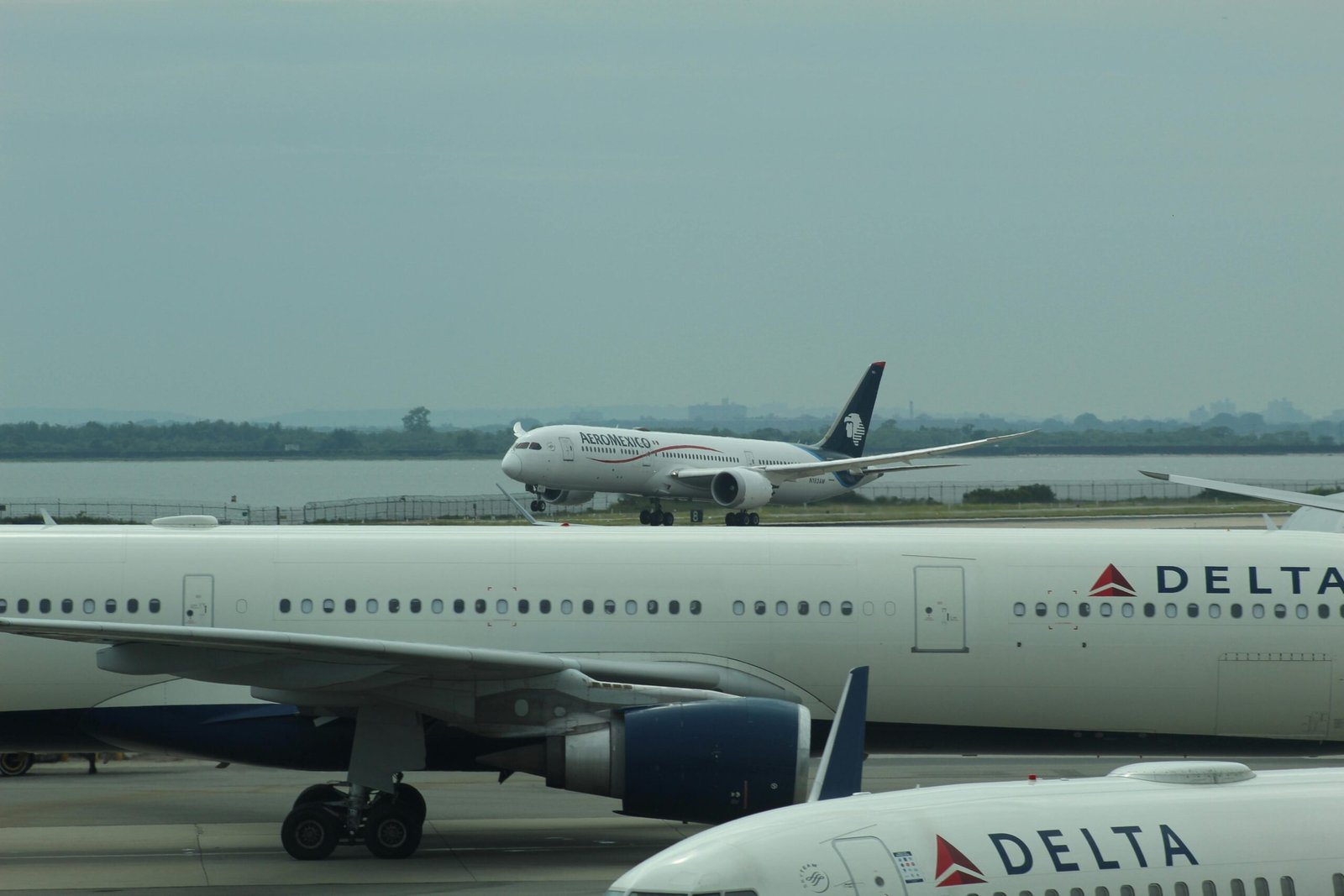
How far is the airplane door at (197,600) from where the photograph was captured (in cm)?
1636

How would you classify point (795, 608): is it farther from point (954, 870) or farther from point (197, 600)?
point (954, 870)

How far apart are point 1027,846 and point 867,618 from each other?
29.1 ft

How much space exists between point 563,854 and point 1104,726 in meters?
6.08

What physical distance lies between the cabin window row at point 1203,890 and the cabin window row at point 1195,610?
8.64 m

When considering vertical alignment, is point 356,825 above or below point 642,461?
below

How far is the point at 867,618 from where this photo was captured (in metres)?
16.7

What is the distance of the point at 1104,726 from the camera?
659 inches

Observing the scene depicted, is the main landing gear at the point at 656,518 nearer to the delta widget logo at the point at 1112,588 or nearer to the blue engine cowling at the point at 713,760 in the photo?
the delta widget logo at the point at 1112,588

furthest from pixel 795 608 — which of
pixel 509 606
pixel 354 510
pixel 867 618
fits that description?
pixel 354 510

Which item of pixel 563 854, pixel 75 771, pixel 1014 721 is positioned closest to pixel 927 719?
pixel 1014 721

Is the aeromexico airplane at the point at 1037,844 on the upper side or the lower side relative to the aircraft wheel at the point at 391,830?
upper

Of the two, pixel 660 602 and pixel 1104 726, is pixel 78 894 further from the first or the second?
pixel 1104 726

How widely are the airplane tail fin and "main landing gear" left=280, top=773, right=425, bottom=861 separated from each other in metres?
57.0

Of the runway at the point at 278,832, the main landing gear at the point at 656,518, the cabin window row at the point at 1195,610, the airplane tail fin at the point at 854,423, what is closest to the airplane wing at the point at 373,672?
the runway at the point at 278,832
